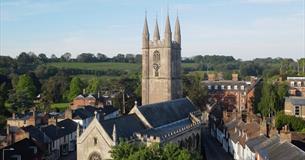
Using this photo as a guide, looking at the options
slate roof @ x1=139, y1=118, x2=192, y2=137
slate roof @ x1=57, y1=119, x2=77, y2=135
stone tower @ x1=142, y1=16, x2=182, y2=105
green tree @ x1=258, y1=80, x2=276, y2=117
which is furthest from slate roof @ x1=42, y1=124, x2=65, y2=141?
green tree @ x1=258, y1=80, x2=276, y2=117

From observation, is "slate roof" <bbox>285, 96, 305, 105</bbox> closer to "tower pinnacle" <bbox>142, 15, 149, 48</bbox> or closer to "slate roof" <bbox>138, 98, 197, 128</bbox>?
"slate roof" <bbox>138, 98, 197, 128</bbox>

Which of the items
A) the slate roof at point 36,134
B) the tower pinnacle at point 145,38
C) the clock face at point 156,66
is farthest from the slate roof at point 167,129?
the tower pinnacle at point 145,38

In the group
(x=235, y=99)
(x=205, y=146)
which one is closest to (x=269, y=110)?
(x=205, y=146)

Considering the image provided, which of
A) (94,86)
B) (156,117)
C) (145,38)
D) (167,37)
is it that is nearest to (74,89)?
(94,86)

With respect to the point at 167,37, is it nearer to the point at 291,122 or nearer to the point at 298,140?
the point at 291,122

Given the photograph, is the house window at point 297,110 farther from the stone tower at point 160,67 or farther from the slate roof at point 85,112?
the slate roof at point 85,112
